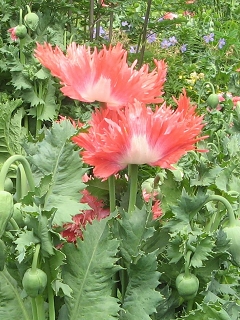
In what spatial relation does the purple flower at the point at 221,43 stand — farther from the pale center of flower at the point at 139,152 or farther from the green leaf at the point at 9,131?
the pale center of flower at the point at 139,152

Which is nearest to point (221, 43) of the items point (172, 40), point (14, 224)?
point (172, 40)

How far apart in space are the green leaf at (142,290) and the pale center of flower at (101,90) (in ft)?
0.90

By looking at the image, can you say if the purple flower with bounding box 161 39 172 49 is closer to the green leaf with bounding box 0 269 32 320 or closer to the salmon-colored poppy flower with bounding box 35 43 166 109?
the salmon-colored poppy flower with bounding box 35 43 166 109

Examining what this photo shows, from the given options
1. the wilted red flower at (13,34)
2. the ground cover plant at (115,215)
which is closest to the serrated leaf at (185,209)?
the ground cover plant at (115,215)

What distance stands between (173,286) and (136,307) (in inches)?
5.3

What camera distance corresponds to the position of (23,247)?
33.2 inches

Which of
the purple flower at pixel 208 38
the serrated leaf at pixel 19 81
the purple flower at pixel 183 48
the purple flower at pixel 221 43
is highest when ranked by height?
the serrated leaf at pixel 19 81

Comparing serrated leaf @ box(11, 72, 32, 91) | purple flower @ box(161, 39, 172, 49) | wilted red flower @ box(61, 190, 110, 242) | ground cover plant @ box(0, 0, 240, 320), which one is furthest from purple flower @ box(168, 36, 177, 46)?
wilted red flower @ box(61, 190, 110, 242)

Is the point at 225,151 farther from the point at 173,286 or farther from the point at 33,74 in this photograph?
the point at 33,74

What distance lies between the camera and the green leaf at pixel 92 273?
97 cm

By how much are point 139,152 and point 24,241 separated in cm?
22

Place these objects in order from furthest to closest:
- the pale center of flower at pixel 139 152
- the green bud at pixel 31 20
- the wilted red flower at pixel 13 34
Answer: the wilted red flower at pixel 13 34, the green bud at pixel 31 20, the pale center of flower at pixel 139 152

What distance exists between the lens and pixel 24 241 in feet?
2.81

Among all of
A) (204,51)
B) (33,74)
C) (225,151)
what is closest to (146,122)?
(225,151)
